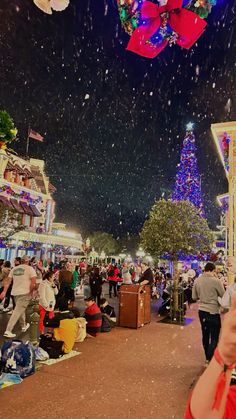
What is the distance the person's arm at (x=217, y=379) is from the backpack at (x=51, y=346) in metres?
5.76

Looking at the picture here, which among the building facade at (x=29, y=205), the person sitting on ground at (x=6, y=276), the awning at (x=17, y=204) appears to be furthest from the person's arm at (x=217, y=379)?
the awning at (x=17, y=204)

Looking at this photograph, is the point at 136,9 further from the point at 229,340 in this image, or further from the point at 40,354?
the point at 40,354

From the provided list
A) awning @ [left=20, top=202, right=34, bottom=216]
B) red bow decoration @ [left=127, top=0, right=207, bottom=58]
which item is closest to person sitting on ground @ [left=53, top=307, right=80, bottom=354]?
red bow decoration @ [left=127, top=0, right=207, bottom=58]

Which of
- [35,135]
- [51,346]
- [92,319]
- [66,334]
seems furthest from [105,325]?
[35,135]

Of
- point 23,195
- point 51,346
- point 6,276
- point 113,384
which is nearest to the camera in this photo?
point 113,384

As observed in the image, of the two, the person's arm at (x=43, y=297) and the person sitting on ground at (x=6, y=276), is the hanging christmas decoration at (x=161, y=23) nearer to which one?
the person's arm at (x=43, y=297)

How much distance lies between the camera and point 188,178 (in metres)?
31.7

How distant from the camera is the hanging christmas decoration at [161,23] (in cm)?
348

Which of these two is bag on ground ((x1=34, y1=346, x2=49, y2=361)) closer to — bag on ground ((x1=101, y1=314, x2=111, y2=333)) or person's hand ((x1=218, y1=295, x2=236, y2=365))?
bag on ground ((x1=101, y1=314, x2=111, y2=333))

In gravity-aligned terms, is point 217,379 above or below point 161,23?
below

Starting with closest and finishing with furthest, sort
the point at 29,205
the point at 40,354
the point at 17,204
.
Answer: the point at 40,354 → the point at 17,204 → the point at 29,205

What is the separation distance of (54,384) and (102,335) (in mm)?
3420

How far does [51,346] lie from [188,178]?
26.9 meters

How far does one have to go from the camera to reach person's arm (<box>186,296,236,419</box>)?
920 mm
